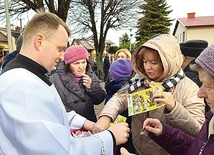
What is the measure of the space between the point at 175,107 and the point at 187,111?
12 centimetres

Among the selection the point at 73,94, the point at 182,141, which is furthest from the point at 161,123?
the point at 73,94

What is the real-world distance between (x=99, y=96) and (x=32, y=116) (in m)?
1.82

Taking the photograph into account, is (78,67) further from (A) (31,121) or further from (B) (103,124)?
(A) (31,121)

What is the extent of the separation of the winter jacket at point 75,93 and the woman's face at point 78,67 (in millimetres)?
82

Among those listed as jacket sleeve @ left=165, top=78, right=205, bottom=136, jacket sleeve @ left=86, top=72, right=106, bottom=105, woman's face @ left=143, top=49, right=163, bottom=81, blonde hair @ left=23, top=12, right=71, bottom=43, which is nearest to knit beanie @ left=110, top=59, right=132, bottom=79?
jacket sleeve @ left=86, top=72, right=106, bottom=105

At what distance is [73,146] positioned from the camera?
130cm

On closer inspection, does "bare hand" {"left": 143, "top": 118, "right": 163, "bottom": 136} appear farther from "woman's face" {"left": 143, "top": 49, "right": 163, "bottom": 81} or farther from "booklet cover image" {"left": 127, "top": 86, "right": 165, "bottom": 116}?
"woman's face" {"left": 143, "top": 49, "right": 163, "bottom": 81}

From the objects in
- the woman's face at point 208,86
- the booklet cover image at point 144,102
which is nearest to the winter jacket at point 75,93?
the booklet cover image at point 144,102

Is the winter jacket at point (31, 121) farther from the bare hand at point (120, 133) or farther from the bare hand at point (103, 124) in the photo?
the bare hand at point (103, 124)

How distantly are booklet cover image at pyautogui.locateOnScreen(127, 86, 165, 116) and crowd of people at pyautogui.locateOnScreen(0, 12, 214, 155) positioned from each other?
4 cm

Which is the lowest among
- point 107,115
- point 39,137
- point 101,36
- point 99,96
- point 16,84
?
point 101,36

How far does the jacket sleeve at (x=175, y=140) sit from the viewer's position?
1695 mm

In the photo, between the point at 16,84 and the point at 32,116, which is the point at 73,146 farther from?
the point at 16,84

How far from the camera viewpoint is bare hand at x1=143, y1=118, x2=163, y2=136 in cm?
170
